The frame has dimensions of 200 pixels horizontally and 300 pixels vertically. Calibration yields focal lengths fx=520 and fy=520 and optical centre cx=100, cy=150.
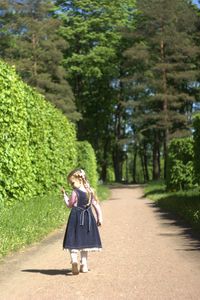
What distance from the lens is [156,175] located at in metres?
58.6

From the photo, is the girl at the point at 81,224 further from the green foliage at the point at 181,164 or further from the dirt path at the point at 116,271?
the green foliage at the point at 181,164

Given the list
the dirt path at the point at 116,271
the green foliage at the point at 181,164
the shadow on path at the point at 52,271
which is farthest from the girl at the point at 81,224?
the green foliage at the point at 181,164

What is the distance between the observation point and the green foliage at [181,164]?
27.4m

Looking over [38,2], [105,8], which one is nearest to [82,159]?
[38,2]

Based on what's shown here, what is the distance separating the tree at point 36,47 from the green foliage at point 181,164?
57.9ft

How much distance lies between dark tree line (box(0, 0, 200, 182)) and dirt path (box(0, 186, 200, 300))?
3188 centimetres

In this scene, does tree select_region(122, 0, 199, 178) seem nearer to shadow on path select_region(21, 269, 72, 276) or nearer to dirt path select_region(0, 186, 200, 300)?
dirt path select_region(0, 186, 200, 300)

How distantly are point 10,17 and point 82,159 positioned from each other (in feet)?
66.6

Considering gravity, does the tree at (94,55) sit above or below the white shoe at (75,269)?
above

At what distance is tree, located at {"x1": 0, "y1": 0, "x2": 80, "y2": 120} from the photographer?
143 ft

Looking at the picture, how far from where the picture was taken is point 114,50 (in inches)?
2069

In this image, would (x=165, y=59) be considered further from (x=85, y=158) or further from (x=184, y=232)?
(x=184, y=232)

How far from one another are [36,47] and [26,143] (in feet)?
111

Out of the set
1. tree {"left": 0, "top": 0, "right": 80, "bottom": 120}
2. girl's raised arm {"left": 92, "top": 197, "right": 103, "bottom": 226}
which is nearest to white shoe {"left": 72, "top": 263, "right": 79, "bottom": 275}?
girl's raised arm {"left": 92, "top": 197, "right": 103, "bottom": 226}
